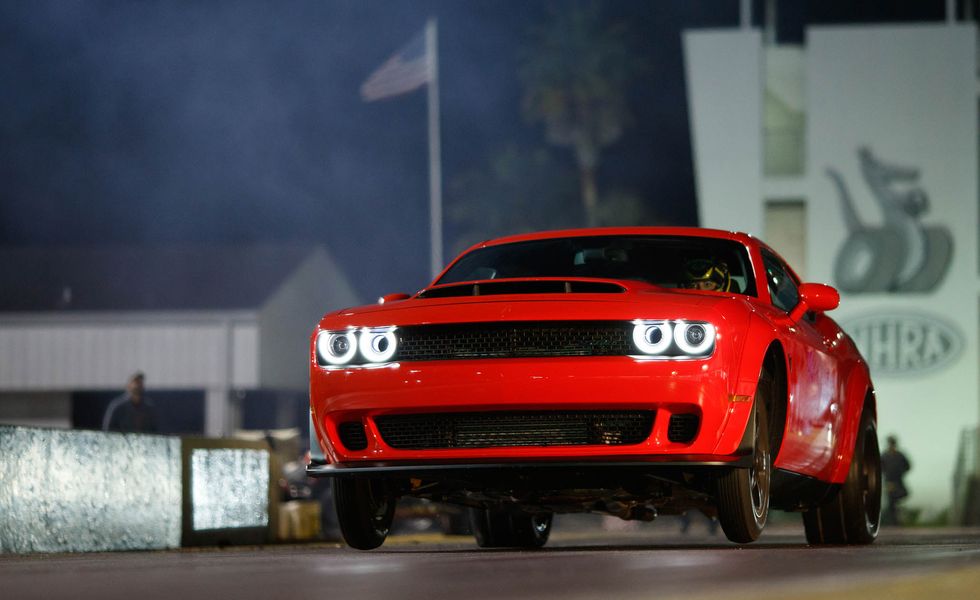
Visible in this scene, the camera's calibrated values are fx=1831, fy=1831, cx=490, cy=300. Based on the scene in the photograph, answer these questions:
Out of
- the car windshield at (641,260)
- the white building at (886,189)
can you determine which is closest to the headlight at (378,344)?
the car windshield at (641,260)

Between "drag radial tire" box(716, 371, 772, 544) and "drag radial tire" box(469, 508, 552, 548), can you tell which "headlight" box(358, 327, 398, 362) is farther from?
"drag radial tire" box(469, 508, 552, 548)

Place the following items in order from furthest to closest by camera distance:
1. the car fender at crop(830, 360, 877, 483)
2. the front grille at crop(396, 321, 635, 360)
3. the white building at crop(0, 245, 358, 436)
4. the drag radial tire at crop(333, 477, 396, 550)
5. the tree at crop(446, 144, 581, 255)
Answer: the tree at crop(446, 144, 581, 255)
the white building at crop(0, 245, 358, 436)
the car fender at crop(830, 360, 877, 483)
the drag radial tire at crop(333, 477, 396, 550)
the front grille at crop(396, 321, 635, 360)

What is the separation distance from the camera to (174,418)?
1806 inches

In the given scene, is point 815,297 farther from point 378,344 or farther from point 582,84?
point 582,84

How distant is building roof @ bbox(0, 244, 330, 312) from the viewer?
1770 inches

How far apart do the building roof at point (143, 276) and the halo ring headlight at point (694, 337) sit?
37.6 m

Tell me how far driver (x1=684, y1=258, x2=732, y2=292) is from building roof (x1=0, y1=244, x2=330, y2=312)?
3614cm

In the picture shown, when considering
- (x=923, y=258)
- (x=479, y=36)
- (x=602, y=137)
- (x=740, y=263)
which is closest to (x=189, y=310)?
(x=923, y=258)

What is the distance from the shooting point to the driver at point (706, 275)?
8641mm

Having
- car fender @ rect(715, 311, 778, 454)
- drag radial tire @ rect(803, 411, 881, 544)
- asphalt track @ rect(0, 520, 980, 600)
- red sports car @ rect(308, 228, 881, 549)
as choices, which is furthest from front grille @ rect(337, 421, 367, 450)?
drag radial tire @ rect(803, 411, 881, 544)

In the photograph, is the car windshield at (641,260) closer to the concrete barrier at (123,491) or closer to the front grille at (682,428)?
the front grille at (682,428)

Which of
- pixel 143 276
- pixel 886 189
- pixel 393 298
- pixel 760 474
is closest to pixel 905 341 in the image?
pixel 886 189

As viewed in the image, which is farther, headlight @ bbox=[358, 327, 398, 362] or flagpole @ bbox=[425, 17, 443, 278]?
flagpole @ bbox=[425, 17, 443, 278]

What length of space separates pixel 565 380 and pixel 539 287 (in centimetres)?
68
